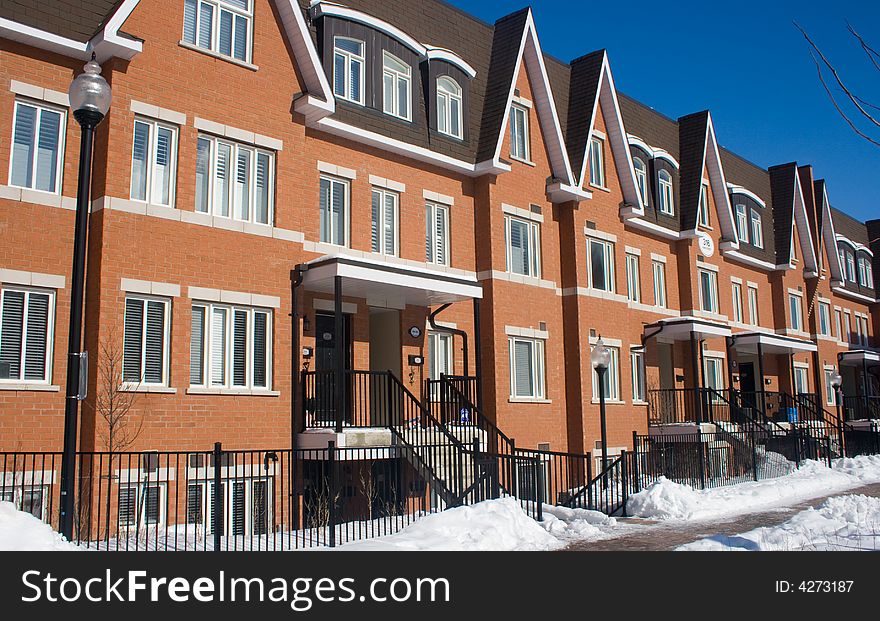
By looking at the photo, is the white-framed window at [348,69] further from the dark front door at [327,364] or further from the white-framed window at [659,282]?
the white-framed window at [659,282]

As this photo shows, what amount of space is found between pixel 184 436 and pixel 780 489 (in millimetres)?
14061

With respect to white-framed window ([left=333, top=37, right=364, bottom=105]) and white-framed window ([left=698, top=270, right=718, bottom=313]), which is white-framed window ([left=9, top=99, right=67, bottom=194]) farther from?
white-framed window ([left=698, top=270, right=718, bottom=313])

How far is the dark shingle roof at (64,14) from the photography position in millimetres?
14047

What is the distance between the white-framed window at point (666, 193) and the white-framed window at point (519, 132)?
8095mm

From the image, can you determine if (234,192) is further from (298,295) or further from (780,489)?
(780,489)

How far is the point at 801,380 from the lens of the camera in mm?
37938

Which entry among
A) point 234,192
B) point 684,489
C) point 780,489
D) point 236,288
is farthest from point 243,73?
point 780,489

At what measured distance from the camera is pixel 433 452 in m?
16.3

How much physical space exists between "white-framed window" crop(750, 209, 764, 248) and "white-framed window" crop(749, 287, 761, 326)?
1.95 metres

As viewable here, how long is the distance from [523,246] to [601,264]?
145 inches

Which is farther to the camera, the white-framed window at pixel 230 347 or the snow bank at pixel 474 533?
the white-framed window at pixel 230 347

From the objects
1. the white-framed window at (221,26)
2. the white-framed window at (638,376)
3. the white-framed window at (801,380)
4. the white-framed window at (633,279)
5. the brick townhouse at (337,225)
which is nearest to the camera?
the brick townhouse at (337,225)

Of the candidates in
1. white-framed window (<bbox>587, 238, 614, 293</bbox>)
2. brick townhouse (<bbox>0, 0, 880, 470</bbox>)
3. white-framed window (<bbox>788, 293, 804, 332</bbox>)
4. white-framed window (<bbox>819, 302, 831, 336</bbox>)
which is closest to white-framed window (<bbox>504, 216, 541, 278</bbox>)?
brick townhouse (<bbox>0, 0, 880, 470</bbox>)

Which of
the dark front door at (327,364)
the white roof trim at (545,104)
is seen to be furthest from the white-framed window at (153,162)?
the white roof trim at (545,104)
